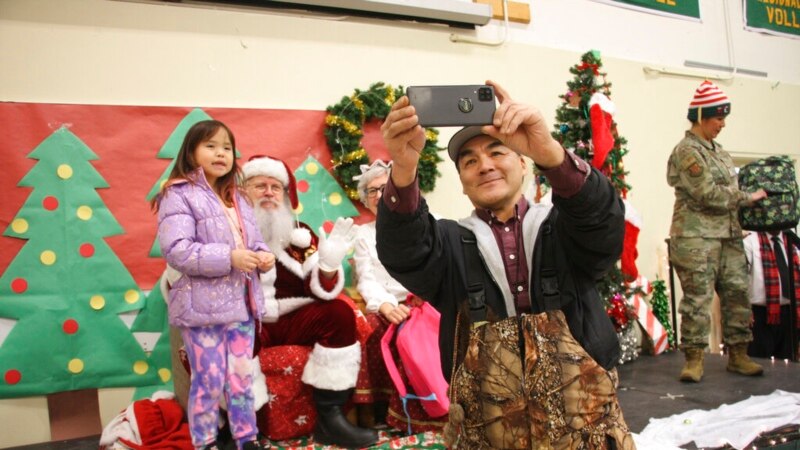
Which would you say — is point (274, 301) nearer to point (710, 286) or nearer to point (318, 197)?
point (318, 197)

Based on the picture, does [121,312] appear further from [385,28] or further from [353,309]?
[385,28]

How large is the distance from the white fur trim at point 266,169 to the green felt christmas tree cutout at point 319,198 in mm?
636

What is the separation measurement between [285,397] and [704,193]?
2.77m

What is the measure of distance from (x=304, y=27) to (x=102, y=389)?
102 inches

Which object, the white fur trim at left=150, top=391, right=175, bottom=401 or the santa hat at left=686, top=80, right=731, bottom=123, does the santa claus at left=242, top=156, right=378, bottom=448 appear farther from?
the santa hat at left=686, top=80, right=731, bottom=123

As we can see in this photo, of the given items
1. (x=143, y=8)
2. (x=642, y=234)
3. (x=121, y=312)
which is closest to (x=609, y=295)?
(x=642, y=234)

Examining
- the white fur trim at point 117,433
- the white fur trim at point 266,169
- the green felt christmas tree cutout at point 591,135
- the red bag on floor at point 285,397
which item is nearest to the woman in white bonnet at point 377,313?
the red bag on floor at point 285,397

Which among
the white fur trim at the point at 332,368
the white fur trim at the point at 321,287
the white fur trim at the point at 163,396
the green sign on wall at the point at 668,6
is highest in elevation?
the green sign on wall at the point at 668,6

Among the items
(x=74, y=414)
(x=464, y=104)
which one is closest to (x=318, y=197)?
(x=74, y=414)

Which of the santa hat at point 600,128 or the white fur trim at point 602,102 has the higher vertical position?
the white fur trim at point 602,102

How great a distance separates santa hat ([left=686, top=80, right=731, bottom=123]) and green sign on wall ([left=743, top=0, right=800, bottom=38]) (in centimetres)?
345

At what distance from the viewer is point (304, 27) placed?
414 cm

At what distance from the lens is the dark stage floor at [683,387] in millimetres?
3279

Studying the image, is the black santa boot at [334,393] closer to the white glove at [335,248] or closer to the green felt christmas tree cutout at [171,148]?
the white glove at [335,248]
